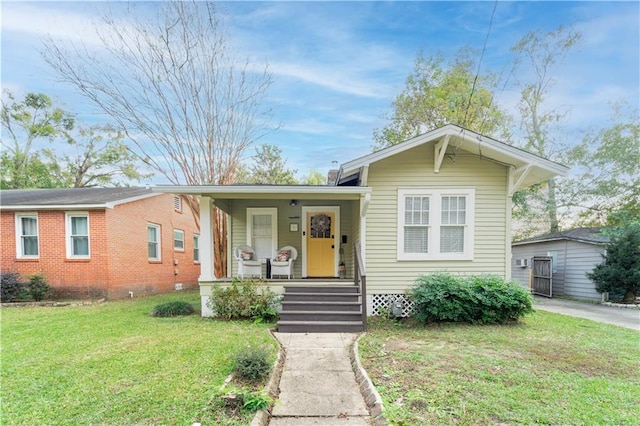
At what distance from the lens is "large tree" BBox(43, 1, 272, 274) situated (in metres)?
9.46

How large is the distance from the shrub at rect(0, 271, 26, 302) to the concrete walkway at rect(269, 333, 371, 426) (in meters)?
9.47

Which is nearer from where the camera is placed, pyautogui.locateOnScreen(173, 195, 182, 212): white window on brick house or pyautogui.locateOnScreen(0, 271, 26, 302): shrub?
pyautogui.locateOnScreen(0, 271, 26, 302): shrub

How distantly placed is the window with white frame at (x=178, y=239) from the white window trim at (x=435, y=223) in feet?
36.9

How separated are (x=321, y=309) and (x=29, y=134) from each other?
24.4m

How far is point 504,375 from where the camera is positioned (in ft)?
12.1

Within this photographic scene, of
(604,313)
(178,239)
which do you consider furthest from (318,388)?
(178,239)

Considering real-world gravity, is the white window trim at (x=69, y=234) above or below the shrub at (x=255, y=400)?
above

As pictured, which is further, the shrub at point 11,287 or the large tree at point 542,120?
the large tree at point 542,120

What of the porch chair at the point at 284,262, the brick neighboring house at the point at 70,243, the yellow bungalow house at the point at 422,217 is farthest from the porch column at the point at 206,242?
the brick neighboring house at the point at 70,243

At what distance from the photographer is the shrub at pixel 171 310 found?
23.4 feet

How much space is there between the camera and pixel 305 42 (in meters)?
9.89

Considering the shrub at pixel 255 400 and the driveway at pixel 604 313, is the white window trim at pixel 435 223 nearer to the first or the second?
the driveway at pixel 604 313

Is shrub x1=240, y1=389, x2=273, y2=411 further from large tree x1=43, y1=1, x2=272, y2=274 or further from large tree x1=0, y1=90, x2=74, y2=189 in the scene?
large tree x1=0, y1=90, x2=74, y2=189

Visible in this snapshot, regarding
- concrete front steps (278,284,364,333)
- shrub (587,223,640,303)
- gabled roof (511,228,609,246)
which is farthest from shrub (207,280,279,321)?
gabled roof (511,228,609,246)
